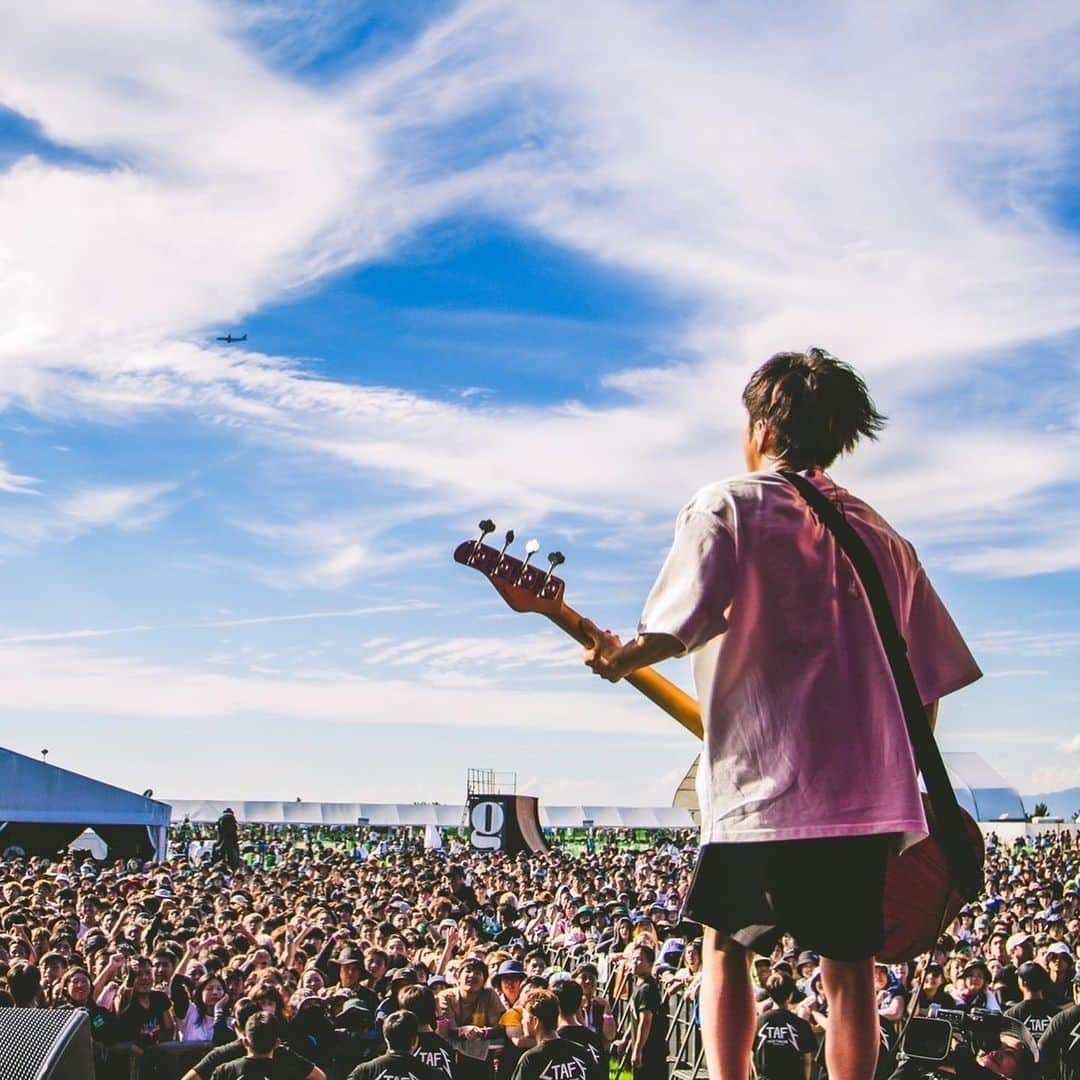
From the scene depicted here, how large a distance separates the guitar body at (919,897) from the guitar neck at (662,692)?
22.2 inches

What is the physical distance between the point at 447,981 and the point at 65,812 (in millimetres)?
26777

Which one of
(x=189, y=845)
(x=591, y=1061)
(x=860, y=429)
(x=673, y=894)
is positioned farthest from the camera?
(x=189, y=845)

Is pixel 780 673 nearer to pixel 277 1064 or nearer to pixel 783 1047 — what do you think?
pixel 277 1064

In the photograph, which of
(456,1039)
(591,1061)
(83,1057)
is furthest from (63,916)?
(83,1057)

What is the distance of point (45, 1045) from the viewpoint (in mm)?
3264

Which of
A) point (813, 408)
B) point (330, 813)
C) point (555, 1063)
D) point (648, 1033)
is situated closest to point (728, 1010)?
point (813, 408)

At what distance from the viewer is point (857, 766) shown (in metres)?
2.75

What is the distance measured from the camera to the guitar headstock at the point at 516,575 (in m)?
3.27

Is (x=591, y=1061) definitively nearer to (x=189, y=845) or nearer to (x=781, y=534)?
(x=781, y=534)

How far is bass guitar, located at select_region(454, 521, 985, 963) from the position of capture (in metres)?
2.86

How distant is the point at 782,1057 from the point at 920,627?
21.1 feet

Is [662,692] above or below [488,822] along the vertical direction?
below

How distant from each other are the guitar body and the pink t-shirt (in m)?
0.09

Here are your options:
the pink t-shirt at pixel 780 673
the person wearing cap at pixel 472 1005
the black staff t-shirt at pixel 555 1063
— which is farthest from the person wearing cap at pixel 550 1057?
the pink t-shirt at pixel 780 673
